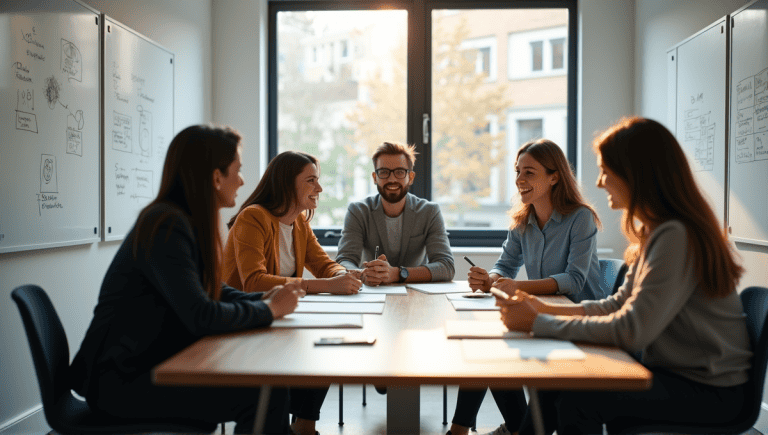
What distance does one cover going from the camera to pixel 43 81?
263 centimetres

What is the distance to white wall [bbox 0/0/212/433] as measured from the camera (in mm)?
2510

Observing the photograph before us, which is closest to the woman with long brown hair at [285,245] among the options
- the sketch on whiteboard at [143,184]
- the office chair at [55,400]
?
the office chair at [55,400]

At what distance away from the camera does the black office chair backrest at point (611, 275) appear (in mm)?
2319

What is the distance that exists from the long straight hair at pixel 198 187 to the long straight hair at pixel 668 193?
1016 millimetres

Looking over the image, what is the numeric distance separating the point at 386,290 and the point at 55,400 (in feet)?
3.93

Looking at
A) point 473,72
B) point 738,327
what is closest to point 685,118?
point 473,72

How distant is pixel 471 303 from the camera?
207 cm

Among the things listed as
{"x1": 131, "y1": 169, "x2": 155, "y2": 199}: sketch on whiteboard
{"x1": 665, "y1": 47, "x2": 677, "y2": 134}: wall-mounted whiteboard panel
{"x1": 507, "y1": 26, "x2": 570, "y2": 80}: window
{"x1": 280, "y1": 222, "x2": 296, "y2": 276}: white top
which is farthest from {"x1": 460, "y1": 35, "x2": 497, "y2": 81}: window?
{"x1": 280, "y1": 222, "x2": 296, "y2": 276}: white top

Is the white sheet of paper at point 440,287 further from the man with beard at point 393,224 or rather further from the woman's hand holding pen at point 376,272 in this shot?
the man with beard at point 393,224

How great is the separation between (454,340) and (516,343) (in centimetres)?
15

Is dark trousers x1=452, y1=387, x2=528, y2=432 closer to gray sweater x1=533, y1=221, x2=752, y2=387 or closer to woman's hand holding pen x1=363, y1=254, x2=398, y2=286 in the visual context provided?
woman's hand holding pen x1=363, y1=254, x2=398, y2=286

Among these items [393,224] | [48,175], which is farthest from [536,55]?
[48,175]

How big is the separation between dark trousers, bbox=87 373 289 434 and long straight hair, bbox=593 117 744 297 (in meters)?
1.05

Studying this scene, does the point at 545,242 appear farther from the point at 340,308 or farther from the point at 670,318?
the point at 670,318
